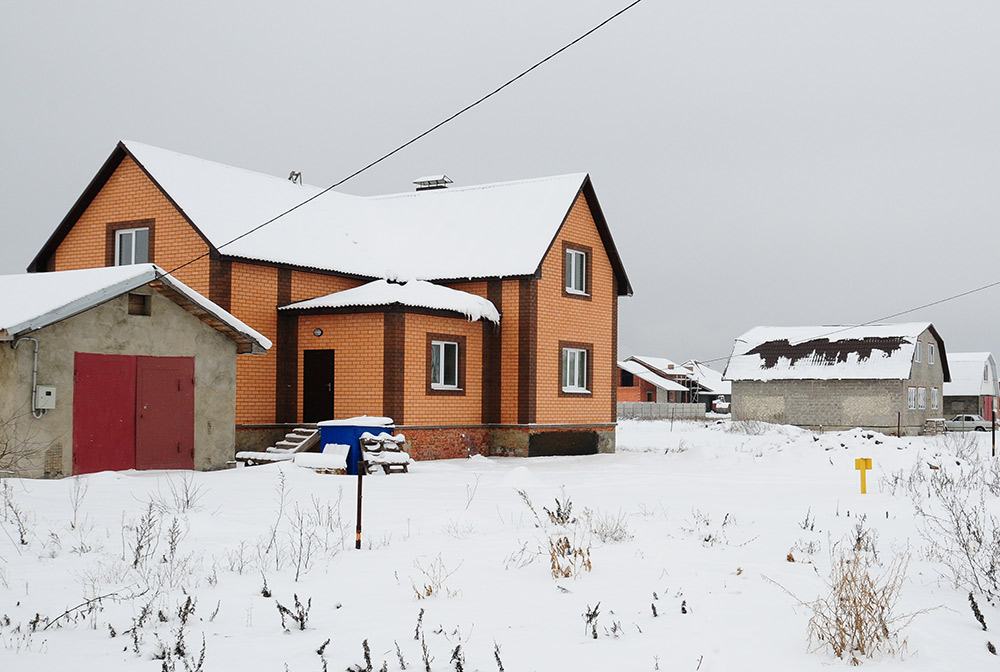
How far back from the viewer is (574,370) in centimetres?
2789

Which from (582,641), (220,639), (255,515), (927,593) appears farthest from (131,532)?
(927,593)

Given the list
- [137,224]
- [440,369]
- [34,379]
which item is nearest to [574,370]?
[440,369]

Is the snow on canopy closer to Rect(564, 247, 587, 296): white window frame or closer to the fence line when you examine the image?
Rect(564, 247, 587, 296): white window frame

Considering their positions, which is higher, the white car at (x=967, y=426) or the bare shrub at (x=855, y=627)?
the bare shrub at (x=855, y=627)

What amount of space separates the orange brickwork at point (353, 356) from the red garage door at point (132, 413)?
5.16 metres

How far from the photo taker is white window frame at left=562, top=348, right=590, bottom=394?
90.0 ft

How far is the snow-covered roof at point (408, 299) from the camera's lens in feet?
75.2

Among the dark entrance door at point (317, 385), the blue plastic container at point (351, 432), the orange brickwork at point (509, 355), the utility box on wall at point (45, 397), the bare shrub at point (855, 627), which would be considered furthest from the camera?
the orange brickwork at point (509, 355)

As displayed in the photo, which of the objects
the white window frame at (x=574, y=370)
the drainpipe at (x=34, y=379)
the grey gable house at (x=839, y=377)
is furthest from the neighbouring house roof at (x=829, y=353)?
the drainpipe at (x=34, y=379)

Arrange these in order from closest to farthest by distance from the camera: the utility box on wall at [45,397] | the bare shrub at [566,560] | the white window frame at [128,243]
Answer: the bare shrub at [566,560], the utility box on wall at [45,397], the white window frame at [128,243]

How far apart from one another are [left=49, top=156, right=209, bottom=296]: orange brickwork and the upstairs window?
9766 millimetres

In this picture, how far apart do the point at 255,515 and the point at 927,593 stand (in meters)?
7.65

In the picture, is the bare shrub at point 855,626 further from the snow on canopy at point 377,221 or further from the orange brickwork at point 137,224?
the orange brickwork at point 137,224

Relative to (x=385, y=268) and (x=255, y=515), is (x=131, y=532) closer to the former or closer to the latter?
(x=255, y=515)
